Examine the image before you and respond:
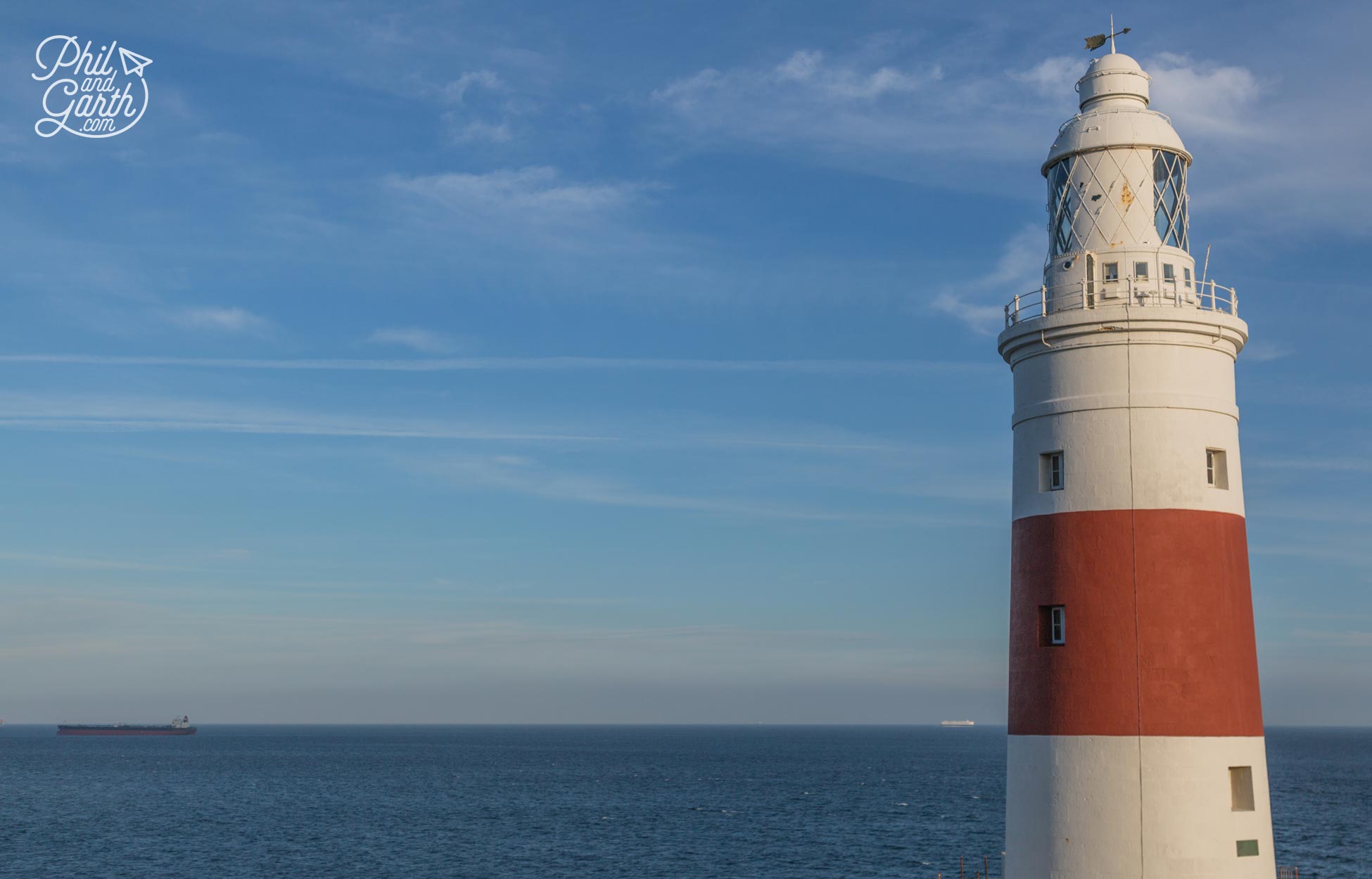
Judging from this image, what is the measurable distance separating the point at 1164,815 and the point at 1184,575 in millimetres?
3759

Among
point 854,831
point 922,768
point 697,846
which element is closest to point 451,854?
point 697,846

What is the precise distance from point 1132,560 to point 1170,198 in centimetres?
629

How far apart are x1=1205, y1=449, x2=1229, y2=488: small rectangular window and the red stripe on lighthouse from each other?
54cm

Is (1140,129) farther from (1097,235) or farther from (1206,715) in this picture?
(1206,715)

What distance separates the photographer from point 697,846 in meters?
86.9

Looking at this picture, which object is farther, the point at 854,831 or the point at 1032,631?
the point at 854,831

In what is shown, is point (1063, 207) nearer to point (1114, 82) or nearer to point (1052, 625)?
point (1114, 82)

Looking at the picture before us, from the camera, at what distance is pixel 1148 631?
64.0 feet

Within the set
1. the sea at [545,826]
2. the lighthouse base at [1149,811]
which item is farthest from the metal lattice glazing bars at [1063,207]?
the sea at [545,826]

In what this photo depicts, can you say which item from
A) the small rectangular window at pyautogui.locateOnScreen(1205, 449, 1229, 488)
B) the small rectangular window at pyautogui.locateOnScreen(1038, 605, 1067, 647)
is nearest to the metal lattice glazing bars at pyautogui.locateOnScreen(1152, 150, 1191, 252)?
the small rectangular window at pyautogui.locateOnScreen(1205, 449, 1229, 488)

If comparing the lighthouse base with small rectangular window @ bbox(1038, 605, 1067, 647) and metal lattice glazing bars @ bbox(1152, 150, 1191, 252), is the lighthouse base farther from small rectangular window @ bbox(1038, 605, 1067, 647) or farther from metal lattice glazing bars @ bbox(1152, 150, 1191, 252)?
metal lattice glazing bars @ bbox(1152, 150, 1191, 252)

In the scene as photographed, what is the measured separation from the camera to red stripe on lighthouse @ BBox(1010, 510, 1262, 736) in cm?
1939

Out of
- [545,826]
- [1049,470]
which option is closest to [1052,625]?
[1049,470]

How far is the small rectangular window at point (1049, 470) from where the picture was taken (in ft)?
67.4
